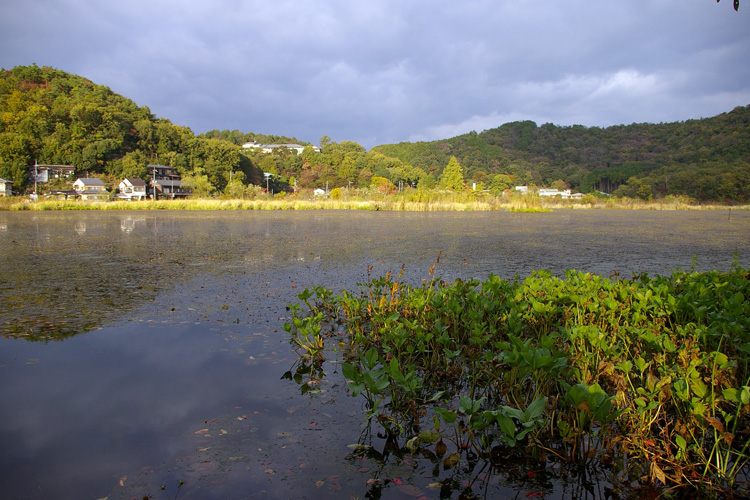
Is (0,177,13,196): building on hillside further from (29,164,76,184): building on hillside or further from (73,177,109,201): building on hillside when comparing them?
(73,177,109,201): building on hillside

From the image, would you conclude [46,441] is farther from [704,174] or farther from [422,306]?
[704,174]

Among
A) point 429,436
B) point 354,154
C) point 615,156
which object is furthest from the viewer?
point 354,154

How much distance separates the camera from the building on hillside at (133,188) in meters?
59.2

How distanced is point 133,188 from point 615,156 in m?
81.5

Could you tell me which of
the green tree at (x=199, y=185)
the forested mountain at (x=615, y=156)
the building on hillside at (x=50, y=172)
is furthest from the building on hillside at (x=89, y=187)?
the forested mountain at (x=615, y=156)

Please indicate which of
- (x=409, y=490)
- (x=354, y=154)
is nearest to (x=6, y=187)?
(x=354, y=154)

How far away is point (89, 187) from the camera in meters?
56.0

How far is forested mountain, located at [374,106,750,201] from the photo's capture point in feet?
181

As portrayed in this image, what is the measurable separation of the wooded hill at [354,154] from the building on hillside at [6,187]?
1.94 metres

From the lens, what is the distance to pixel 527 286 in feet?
14.9

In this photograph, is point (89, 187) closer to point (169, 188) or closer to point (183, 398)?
point (169, 188)

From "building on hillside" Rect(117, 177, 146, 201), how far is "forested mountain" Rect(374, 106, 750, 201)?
58.6 m

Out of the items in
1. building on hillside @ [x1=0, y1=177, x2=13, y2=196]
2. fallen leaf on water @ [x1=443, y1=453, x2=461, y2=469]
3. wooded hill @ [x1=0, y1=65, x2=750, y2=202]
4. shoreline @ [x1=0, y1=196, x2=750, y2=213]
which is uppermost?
wooded hill @ [x1=0, y1=65, x2=750, y2=202]

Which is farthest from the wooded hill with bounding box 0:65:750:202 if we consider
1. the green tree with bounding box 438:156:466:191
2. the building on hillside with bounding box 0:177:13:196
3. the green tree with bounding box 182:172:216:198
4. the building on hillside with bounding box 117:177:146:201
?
the green tree with bounding box 438:156:466:191
